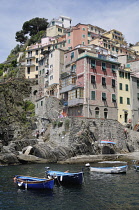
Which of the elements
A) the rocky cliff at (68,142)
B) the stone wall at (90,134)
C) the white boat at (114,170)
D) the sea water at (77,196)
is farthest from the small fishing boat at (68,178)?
the stone wall at (90,134)

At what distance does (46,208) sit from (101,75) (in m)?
36.0

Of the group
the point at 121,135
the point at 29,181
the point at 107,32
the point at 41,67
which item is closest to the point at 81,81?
the point at 121,135

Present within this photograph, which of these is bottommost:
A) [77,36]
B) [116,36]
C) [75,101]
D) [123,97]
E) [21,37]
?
[75,101]

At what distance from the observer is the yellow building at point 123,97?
159 feet

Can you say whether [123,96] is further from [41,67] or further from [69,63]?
[41,67]

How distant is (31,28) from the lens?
105 m

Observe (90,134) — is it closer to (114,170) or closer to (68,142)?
(68,142)

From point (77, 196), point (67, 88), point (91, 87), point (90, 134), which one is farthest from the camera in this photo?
point (67, 88)

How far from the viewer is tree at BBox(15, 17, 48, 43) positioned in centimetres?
10375

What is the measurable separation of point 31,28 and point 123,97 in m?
71.0

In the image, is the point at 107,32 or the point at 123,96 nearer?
the point at 123,96

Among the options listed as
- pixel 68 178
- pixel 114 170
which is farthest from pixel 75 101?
pixel 68 178

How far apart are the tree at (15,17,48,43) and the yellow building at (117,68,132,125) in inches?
2511

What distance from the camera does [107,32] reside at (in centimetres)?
9119
